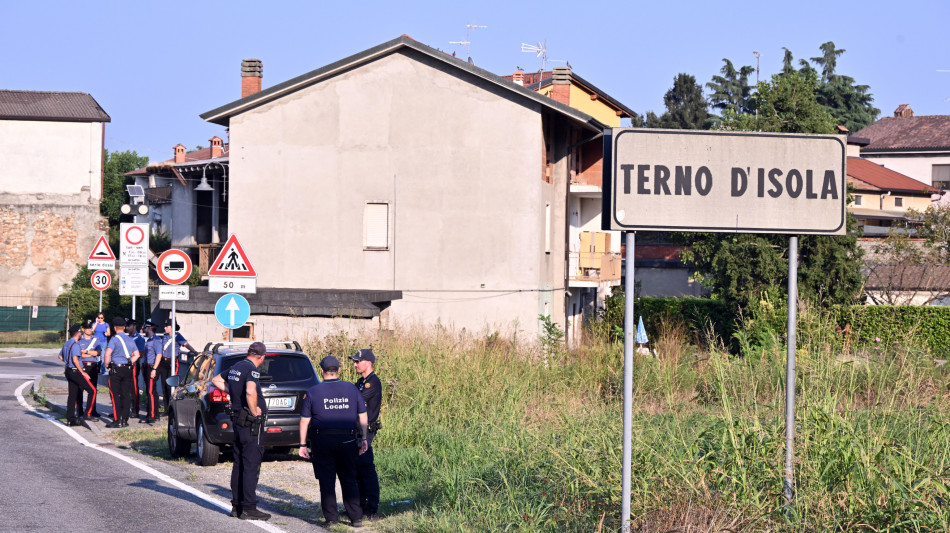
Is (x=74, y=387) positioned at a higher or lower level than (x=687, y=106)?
lower

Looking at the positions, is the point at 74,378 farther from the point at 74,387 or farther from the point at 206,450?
the point at 206,450

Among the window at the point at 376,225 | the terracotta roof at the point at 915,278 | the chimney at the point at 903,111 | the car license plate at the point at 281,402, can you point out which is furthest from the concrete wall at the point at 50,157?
the chimney at the point at 903,111

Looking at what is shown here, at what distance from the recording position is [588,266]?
35.0 meters

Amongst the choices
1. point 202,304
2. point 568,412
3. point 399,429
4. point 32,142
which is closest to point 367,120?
point 202,304

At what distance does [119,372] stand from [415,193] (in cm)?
1421

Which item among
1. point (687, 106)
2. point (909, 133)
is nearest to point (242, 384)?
point (909, 133)

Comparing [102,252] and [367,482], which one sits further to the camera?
[102,252]

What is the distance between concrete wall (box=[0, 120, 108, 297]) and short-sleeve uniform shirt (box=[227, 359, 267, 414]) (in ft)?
155

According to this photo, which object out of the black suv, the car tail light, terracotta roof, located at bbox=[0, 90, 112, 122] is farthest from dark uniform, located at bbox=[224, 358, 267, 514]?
terracotta roof, located at bbox=[0, 90, 112, 122]

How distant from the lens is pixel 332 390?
343 inches

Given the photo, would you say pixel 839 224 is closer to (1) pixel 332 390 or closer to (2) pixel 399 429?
(1) pixel 332 390

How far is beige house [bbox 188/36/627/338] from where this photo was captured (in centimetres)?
2925

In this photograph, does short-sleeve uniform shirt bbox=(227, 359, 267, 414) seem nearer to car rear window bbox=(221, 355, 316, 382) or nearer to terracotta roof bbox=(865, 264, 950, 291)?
car rear window bbox=(221, 355, 316, 382)

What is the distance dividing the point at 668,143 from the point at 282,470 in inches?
301
